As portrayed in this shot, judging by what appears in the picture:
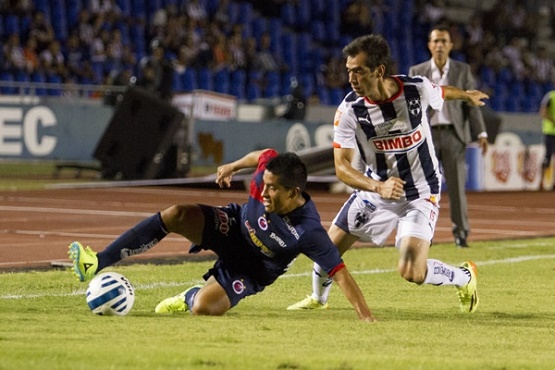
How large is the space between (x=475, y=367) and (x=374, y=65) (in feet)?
8.91

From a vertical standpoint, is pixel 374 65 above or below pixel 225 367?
above

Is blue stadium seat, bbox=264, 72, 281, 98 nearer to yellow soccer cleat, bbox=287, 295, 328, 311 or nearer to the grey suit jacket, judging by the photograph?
the grey suit jacket

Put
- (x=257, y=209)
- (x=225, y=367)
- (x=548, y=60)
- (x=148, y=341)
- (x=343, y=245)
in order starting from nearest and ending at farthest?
(x=225, y=367)
(x=148, y=341)
(x=257, y=209)
(x=343, y=245)
(x=548, y=60)

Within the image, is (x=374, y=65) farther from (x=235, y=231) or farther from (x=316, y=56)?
(x=316, y=56)

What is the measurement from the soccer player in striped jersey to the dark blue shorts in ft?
2.23

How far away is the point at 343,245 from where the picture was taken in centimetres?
927

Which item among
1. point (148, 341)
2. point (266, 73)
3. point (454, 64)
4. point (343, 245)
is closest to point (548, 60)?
point (266, 73)

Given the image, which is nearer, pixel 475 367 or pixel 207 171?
pixel 475 367

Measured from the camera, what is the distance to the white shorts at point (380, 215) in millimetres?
9062

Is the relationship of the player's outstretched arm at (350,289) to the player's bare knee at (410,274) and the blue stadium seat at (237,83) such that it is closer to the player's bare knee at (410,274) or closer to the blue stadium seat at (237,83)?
the player's bare knee at (410,274)

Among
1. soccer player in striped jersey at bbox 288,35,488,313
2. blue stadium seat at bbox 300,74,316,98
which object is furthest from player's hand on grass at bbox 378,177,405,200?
blue stadium seat at bbox 300,74,316,98

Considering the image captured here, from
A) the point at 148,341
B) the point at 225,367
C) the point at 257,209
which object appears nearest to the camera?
the point at 225,367

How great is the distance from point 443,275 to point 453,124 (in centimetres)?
478

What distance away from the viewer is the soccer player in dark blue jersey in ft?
26.2
